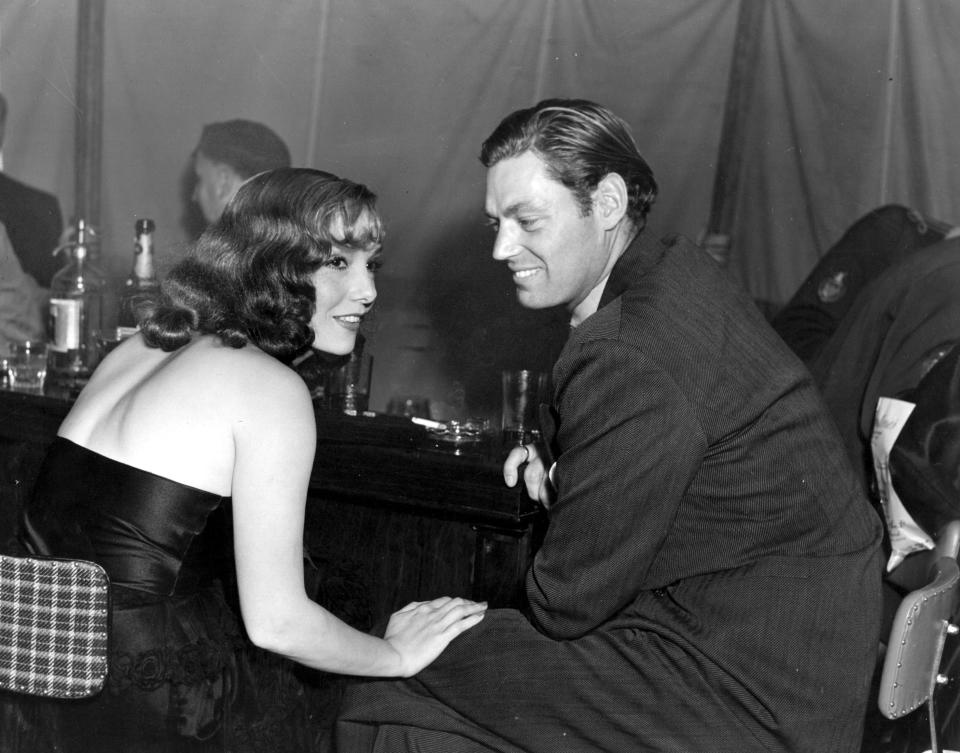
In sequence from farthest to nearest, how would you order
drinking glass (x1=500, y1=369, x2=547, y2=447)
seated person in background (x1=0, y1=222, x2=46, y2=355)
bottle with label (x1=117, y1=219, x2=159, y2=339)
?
1. seated person in background (x1=0, y1=222, x2=46, y2=355)
2. bottle with label (x1=117, y1=219, x2=159, y2=339)
3. drinking glass (x1=500, y1=369, x2=547, y2=447)

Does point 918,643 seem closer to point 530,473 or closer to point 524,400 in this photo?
point 530,473

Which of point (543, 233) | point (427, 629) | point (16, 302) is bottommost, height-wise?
point (16, 302)

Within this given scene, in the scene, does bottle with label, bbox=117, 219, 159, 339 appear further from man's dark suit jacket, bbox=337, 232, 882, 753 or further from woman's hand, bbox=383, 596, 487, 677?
man's dark suit jacket, bbox=337, 232, 882, 753

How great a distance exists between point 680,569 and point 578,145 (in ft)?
2.44

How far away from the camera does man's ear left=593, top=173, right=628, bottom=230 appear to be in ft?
5.71

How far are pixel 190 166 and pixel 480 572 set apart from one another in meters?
2.88

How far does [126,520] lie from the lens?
156cm

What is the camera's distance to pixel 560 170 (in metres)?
1.73

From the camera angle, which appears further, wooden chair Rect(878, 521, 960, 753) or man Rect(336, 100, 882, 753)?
wooden chair Rect(878, 521, 960, 753)

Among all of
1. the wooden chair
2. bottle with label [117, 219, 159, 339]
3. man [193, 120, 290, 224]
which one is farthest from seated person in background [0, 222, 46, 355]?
the wooden chair

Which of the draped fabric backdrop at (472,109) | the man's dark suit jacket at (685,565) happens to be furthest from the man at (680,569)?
the draped fabric backdrop at (472,109)

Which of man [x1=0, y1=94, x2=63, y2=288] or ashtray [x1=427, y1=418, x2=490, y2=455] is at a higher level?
ashtray [x1=427, y1=418, x2=490, y2=455]

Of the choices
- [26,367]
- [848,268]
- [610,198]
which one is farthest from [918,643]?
[26,367]

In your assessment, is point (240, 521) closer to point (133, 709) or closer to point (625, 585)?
point (133, 709)
